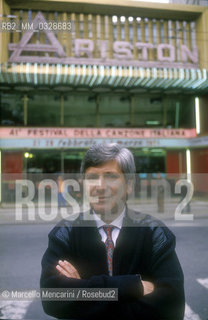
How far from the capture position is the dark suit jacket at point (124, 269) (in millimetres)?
1180

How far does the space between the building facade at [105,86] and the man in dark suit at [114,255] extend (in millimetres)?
13197

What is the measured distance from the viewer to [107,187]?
1.20 meters

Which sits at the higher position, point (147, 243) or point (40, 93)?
point (40, 93)

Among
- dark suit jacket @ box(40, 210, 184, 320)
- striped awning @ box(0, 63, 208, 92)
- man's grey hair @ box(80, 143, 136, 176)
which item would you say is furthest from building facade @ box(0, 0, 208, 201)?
man's grey hair @ box(80, 143, 136, 176)

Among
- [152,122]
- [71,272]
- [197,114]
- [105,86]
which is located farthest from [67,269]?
[197,114]

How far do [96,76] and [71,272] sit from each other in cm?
1387

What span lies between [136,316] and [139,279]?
0.15 metres

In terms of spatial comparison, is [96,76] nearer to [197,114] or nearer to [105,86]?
[105,86]

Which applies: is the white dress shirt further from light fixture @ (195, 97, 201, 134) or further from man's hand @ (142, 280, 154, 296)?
light fixture @ (195, 97, 201, 134)

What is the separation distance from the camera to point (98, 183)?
1.21 metres

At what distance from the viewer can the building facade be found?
14367 mm

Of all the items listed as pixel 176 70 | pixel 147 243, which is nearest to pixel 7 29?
pixel 147 243

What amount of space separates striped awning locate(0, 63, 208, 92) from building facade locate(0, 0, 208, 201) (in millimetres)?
51

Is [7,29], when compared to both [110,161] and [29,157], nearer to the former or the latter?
[110,161]
